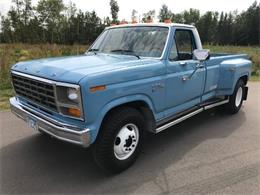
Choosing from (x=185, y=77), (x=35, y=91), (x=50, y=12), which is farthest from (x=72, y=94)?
(x=50, y=12)

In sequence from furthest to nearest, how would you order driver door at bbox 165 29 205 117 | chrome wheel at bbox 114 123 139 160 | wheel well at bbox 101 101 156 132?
driver door at bbox 165 29 205 117
wheel well at bbox 101 101 156 132
chrome wheel at bbox 114 123 139 160

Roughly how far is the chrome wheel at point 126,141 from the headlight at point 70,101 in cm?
69

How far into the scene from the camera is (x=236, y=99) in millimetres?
6301

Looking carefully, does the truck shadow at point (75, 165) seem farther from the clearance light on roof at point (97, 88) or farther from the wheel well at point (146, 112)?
the clearance light on roof at point (97, 88)

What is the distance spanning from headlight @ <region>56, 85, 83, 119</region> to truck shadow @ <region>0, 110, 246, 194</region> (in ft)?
2.97

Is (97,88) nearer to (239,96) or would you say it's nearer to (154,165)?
(154,165)

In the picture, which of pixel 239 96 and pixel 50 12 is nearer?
pixel 239 96

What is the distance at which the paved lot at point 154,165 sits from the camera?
321 centimetres

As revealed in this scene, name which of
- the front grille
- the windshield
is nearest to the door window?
the windshield

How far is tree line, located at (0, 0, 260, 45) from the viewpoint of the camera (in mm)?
40356

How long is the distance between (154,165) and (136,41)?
6.65ft

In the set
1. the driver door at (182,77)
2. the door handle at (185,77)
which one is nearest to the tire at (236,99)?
the driver door at (182,77)

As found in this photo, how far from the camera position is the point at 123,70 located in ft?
11.0

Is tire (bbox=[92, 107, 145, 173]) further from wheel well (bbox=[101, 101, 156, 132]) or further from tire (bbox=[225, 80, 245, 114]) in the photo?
tire (bbox=[225, 80, 245, 114])
